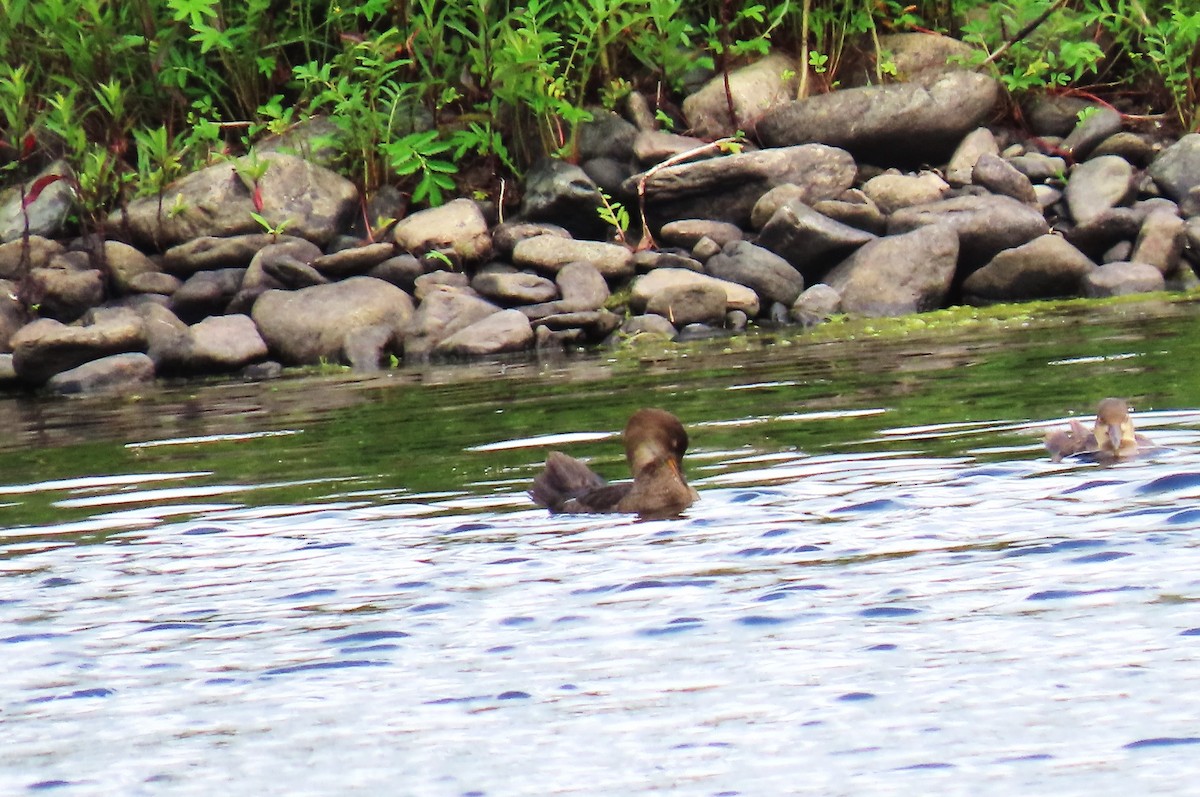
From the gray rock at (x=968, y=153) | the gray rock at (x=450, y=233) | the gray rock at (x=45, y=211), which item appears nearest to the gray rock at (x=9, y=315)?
the gray rock at (x=45, y=211)

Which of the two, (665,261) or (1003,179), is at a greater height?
(1003,179)

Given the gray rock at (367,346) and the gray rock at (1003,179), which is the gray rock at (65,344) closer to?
the gray rock at (367,346)

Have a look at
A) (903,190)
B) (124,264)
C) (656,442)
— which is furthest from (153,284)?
(656,442)

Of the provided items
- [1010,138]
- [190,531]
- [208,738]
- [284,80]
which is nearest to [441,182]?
[284,80]

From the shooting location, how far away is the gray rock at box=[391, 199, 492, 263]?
16328 mm

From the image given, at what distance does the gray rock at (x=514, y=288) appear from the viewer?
15438mm

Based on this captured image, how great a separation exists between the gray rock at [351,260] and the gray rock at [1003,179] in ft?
17.1

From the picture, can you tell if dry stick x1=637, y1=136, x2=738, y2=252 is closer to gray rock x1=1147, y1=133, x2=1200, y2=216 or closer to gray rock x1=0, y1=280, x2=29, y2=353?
gray rock x1=1147, y1=133, x2=1200, y2=216

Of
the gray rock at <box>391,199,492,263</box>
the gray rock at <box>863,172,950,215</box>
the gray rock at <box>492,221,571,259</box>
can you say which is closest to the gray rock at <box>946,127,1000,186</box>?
the gray rock at <box>863,172,950,215</box>

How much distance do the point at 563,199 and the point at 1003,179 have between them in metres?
3.84

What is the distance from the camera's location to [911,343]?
41.9 ft

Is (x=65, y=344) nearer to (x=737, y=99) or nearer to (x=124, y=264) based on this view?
(x=124, y=264)

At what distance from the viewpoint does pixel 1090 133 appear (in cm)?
1772

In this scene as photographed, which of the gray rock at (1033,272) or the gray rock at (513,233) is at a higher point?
the gray rock at (513,233)
